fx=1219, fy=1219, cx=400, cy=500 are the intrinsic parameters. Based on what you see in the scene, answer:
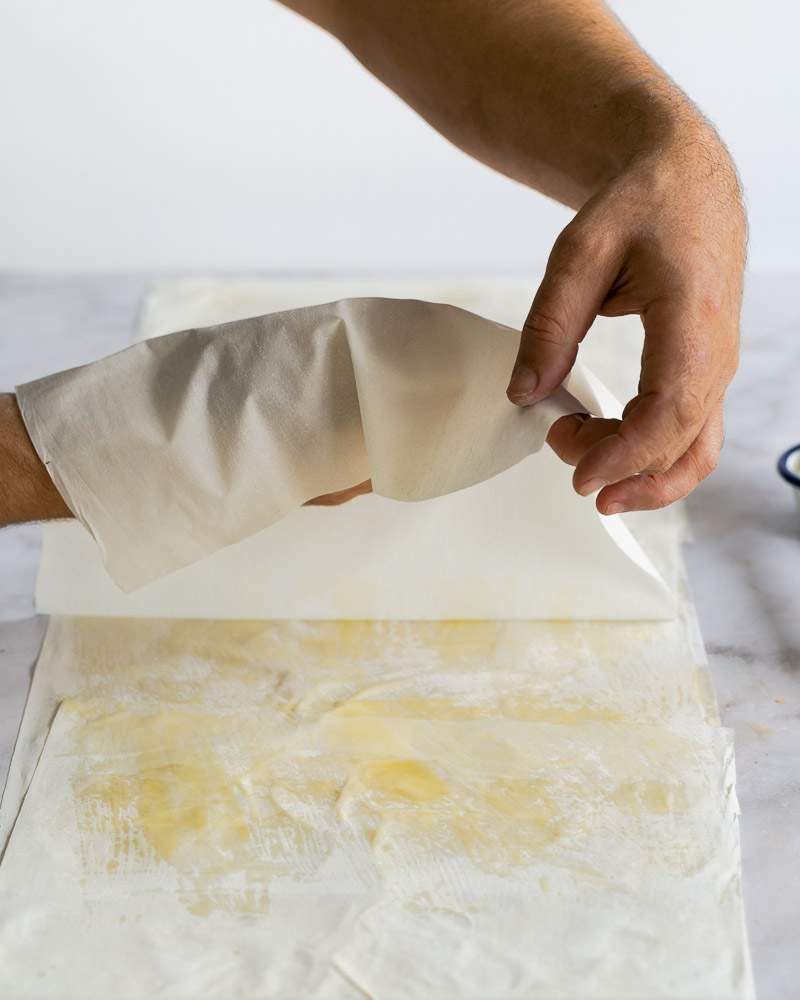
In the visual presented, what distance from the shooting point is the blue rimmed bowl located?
45.6 inches

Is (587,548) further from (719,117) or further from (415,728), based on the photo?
(719,117)

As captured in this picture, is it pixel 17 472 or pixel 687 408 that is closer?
pixel 687 408

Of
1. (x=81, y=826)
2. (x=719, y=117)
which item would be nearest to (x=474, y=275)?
(x=719, y=117)

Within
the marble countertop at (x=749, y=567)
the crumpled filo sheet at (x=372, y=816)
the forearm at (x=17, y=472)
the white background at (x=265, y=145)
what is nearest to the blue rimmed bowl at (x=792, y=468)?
the marble countertop at (x=749, y=567)

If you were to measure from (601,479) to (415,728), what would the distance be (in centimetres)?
27

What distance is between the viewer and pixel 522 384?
85cm

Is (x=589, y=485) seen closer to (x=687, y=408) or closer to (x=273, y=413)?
(x=687, y=408)

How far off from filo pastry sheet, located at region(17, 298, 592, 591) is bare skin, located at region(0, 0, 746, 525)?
45mm

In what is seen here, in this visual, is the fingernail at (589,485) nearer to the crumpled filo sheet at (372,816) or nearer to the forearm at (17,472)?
the crumpled filo sheet at (372,816)

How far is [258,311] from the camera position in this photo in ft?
5.07

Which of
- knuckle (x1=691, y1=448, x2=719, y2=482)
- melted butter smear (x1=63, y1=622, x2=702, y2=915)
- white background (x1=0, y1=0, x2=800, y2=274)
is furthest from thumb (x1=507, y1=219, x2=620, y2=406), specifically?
white background (x1=0, y1=0, x2=800, y2=274)

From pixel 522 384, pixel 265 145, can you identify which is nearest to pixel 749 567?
pixel 522 384

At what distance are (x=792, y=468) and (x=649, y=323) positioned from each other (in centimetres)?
42

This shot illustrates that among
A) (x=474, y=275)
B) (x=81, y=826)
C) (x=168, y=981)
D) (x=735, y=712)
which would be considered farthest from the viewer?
(x=474, y=275)
